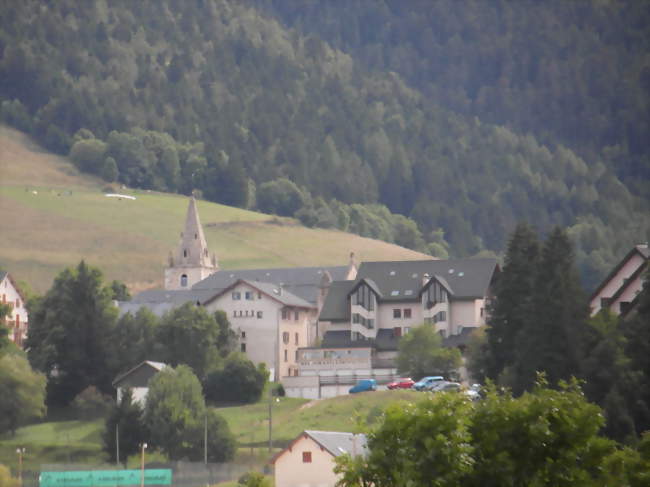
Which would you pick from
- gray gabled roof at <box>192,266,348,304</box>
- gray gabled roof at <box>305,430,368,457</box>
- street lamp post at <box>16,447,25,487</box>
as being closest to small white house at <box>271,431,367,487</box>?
gray gabled roof at <box>305,430,368,457</box>

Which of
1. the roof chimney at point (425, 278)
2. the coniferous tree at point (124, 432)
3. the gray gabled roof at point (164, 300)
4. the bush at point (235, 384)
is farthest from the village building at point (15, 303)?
the coniferous tree at point (124, 432)

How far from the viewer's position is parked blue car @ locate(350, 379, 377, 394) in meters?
121

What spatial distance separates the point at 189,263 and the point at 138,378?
62.1 meters

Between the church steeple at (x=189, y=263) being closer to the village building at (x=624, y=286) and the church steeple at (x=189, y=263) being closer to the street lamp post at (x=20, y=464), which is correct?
the street lamp post at (x=20, y=464)

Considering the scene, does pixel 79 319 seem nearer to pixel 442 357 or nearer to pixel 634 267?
pixel 442 357

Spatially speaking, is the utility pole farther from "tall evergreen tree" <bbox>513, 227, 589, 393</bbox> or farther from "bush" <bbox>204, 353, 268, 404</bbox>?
"tall evergreen tree" <bbox>513, 227, 589, 393</bbox>

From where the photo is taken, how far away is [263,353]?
13750 cm

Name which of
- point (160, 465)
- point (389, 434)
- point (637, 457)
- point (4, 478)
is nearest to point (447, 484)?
point (389, 434)

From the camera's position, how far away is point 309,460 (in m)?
78.1

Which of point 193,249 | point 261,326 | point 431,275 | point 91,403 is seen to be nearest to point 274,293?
point 261,326

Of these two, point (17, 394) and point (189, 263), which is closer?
point (17, 394)

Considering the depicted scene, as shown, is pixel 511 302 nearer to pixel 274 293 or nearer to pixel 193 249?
pixel 274 293

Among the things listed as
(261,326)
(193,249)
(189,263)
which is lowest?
(261,326)

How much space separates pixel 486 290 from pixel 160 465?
4147 cm
